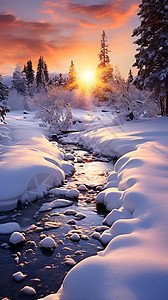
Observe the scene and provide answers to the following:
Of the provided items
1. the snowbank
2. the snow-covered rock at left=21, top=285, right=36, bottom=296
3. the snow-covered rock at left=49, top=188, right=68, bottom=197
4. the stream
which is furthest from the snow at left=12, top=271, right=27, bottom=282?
the snow-covered rock at left=49, top=188, right=68, bottom=197

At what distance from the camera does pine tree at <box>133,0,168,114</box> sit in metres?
14.6

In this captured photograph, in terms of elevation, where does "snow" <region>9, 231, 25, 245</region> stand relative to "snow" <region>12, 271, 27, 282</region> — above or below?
above

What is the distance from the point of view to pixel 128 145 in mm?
9781

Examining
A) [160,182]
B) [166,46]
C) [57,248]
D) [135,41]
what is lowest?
[57,248]

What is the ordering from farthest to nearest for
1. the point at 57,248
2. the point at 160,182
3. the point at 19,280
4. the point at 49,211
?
the point at 49,211 < the point at 160,182 < the point at 57,248 < the point at 19,280

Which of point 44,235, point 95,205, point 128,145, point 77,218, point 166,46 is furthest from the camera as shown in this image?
point 166,46

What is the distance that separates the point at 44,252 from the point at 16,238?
63 centimetres

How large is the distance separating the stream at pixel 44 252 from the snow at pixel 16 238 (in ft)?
0.33

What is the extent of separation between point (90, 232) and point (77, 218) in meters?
0.66

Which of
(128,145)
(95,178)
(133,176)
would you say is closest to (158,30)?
(128,145)

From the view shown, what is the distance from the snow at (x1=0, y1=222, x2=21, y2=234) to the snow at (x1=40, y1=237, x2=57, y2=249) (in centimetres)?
80

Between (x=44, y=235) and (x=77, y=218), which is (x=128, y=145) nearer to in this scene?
(x=77, y=218)

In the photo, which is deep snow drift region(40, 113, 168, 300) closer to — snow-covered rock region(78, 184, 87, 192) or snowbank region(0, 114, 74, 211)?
snow-covered rock region(78, 184, 87, 192)

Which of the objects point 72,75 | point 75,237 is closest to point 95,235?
point 75,237
